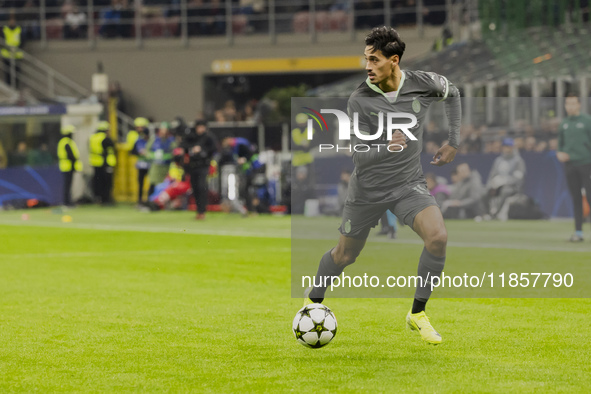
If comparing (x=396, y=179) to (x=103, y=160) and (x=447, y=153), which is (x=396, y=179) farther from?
(x=103, y=160)

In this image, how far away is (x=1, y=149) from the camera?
85.4 ft

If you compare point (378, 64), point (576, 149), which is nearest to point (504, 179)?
point (576, 149)

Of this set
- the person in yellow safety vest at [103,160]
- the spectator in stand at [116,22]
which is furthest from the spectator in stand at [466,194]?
the spectator in stand at [116,22]

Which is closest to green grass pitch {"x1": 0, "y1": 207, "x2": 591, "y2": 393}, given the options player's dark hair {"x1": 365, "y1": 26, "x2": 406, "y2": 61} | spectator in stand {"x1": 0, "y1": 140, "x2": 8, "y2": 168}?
player's dark hair {"x1": 365, "y1": 26, "x2": 406, "y2": 61}

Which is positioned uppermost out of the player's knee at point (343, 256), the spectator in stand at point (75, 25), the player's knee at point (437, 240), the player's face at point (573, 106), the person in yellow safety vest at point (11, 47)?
the spectator in stand at point (75, 25)

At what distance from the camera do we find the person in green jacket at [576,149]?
44.9 feet

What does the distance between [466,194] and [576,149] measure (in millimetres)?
1590

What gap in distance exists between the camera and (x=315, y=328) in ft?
20.9

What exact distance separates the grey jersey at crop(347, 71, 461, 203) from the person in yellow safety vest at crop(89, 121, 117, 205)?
62.8 ft

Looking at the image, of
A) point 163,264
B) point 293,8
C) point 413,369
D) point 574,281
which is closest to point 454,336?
point 413,369

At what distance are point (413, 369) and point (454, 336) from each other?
125 cm

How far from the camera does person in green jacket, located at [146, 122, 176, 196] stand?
75.2 ft

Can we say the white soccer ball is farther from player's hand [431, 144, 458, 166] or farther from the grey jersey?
player's hand [431, 144, 458, 166]

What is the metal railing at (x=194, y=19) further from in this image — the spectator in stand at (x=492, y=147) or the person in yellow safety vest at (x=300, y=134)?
the person in yellow safety vest at (x=300, y=134)
